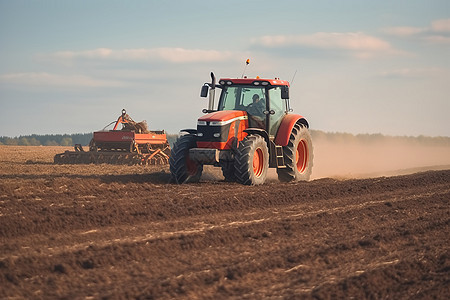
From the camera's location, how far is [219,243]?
7254 millimetres

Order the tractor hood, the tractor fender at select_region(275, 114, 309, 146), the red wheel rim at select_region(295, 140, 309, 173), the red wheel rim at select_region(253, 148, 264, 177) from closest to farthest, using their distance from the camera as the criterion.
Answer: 1. the tractor hood
2. the red wheel rim at select_region(253, 148, 264, 177)
3. the tractor fender at select_region(275, 114, 309, 146)
4. the red wheel rim at select_region(295, 140, 309, 173)

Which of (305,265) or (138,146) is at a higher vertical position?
(138,146)

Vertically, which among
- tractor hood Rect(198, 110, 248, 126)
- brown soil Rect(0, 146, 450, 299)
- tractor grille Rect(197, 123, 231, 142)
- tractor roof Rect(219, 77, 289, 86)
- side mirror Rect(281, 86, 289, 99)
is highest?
tractor roof Rect(219, 77, 289, 86)

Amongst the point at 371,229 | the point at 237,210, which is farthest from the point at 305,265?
the point at 237,210

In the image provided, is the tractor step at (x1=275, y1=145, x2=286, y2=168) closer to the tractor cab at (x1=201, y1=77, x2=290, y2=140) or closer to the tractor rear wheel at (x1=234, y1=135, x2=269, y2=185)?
the tractor cab at (x1=201, y1=77, x2=290, y2=140)

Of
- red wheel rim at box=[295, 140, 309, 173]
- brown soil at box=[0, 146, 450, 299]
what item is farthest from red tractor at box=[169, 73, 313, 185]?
brown soil at box=[0, 146, 450, 299]

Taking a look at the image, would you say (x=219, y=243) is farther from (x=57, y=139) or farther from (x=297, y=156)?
(x=57, y=139)

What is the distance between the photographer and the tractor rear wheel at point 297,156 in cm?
1466

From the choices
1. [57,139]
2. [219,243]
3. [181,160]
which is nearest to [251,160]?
[181,160]

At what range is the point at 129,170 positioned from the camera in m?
18.7

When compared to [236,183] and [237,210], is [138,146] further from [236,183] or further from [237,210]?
[237,210]

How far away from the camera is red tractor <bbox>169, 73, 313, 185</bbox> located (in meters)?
13.1

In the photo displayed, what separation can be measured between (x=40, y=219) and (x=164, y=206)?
2176 millimetres

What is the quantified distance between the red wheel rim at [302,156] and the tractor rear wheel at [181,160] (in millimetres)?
3326
